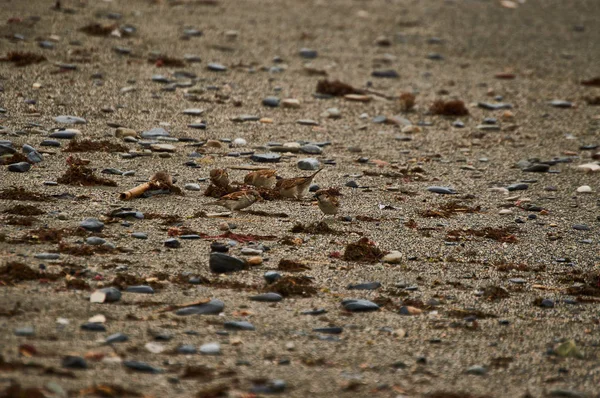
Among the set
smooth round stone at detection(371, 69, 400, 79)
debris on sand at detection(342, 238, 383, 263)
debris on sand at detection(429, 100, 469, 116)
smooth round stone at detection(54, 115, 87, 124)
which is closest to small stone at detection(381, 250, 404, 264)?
debris on sand at detection(342, 238, 383, 263)

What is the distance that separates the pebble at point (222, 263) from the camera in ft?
23.6

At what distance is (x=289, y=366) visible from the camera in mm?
5578

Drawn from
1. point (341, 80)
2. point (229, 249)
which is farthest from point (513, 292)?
point (341, 80)

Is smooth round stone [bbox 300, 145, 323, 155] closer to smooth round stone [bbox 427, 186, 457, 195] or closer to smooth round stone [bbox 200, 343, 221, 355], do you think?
smooth round stone [bbox 427, 186, 457, 195]

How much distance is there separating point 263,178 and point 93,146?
254cm

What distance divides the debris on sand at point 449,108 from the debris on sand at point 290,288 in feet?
25.7

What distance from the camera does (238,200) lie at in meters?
8.86

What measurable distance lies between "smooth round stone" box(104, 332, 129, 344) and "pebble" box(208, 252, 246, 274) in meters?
1.58

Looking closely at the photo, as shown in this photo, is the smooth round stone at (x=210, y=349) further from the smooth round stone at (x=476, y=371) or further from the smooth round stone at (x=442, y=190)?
the smooth round stone at (x=442, y=190)

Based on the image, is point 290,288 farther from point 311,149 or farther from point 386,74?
point 386,74

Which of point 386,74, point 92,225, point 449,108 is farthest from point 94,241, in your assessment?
point 386,74

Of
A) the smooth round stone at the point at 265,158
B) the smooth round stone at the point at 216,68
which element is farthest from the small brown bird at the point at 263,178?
the smooth round stone at the point at 216,68

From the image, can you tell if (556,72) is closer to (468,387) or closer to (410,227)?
(410,227)

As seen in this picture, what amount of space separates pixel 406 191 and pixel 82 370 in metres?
6.08
